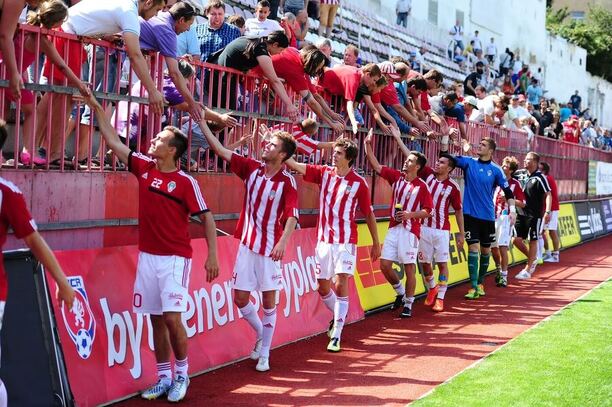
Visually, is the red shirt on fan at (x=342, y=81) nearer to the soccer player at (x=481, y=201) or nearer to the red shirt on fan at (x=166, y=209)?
the soccer player at (x=481, y=201)

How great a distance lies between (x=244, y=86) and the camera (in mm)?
11164

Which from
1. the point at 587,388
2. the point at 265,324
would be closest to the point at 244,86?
the point at 265,324

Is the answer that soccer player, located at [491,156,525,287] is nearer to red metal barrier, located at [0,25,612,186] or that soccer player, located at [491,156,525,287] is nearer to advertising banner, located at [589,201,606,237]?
red metal barrier, located at [0,25,612,186]

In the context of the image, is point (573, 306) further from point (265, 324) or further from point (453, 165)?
point (265, 324)

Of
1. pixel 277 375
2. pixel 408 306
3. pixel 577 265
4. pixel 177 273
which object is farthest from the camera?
pixel 577 265

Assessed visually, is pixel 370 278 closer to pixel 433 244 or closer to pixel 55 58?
pixel 433 244

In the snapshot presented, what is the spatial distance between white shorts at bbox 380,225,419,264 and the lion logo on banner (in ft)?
18.7

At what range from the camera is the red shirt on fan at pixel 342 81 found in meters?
12.9

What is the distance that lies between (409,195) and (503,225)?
4.71 meters

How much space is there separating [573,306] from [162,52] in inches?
307

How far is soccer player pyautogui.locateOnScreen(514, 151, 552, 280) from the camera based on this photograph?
1834 cm

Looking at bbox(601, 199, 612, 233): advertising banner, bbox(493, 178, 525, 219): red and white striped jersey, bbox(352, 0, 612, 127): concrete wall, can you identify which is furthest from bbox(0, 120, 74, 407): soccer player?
bbox(352, 0, 612, 127): concrete wall

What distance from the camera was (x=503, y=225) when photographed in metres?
17.2

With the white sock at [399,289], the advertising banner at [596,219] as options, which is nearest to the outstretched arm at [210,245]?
the white sock at [399,289]
